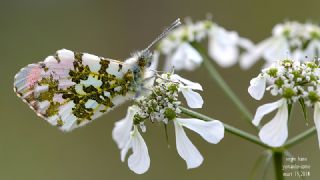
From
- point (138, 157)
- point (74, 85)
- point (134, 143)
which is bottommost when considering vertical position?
point (138, 157)

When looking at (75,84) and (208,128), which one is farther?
(75,84)

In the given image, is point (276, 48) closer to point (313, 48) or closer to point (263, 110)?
point (313, 48)

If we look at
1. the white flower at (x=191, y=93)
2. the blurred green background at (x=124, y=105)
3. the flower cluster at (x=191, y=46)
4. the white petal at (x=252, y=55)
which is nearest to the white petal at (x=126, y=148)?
the white flower at (x=191, y=93)

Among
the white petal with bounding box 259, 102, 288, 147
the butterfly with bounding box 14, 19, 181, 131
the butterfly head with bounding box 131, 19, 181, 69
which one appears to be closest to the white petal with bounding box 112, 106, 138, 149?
the butterfly with bounding box 14, 19, 181, 131

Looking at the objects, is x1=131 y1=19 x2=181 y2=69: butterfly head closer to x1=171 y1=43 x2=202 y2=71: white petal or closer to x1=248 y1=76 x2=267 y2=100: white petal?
x1=248 y1=76 x2=267 y2=100: white petal

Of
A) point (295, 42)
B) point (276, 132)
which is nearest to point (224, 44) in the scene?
point (295, 42)

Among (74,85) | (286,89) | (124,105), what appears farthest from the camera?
(124,105)
